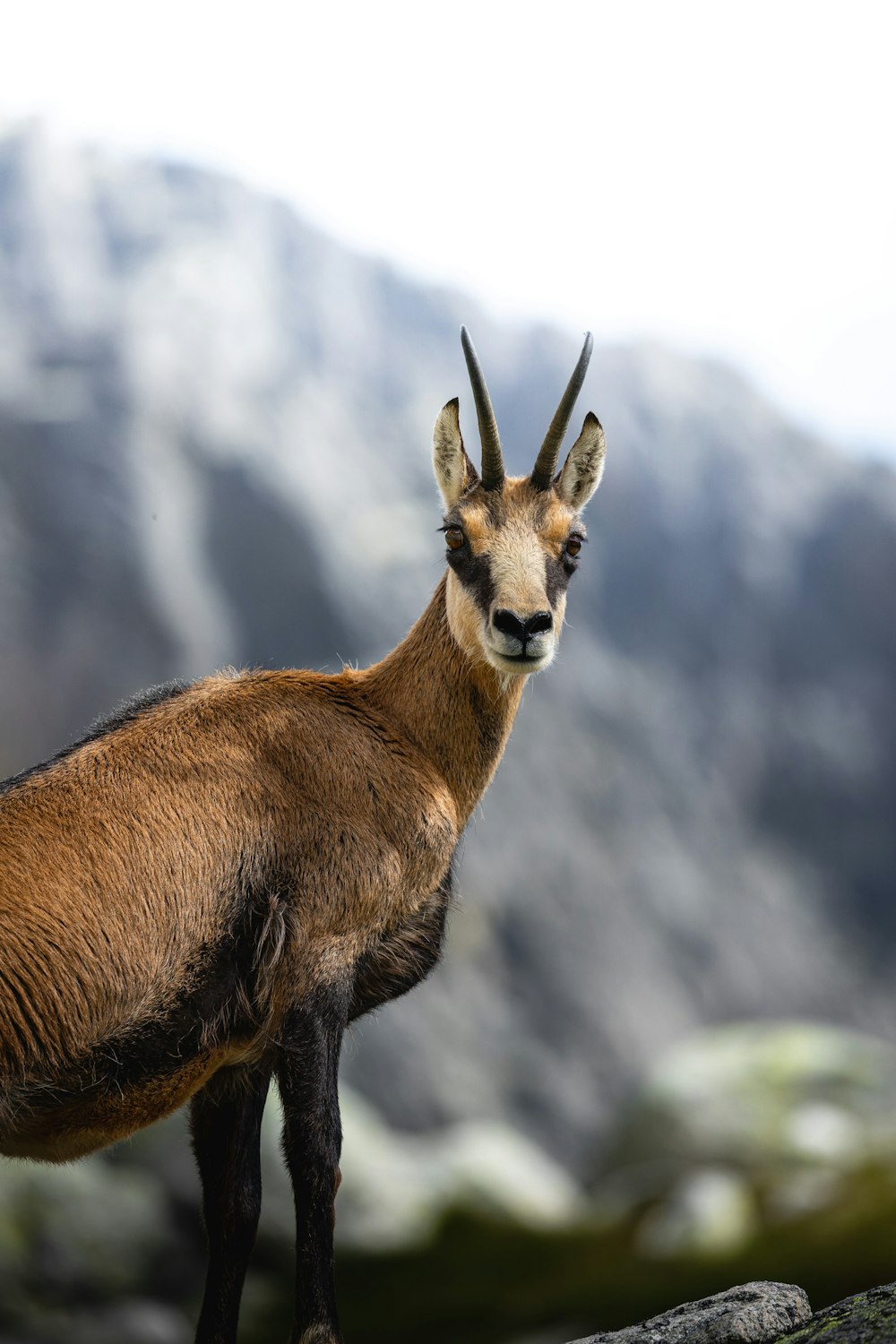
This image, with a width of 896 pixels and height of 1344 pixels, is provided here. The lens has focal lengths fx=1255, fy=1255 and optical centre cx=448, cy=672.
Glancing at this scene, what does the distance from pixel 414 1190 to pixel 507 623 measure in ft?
54.8

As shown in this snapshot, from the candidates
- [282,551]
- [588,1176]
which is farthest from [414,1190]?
[282,551]

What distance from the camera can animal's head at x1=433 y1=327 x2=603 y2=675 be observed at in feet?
23.3

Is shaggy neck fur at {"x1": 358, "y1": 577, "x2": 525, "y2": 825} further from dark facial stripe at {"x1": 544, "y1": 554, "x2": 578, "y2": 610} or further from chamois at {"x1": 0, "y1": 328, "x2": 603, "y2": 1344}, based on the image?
dark facial stripe at {"x1": 544, "y1": 554, "x2": 578, "y2": 610}

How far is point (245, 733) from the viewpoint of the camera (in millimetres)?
7039

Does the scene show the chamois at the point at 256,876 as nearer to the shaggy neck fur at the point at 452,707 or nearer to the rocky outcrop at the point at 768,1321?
the shaggy neck fur at the point at 452,707

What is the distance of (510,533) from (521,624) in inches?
32.6

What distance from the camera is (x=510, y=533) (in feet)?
24.8

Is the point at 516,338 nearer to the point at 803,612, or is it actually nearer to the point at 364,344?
the point at 364,344

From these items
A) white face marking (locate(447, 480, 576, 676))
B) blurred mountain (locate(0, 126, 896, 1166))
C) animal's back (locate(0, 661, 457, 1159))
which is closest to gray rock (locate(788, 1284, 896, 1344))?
animal's back (locate(0, 661, 457, 1159))

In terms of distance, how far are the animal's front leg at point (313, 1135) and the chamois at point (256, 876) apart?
0.04 feet

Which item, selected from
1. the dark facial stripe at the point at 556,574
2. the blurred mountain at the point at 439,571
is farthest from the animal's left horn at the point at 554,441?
the blurred mountain at the point at 439,571

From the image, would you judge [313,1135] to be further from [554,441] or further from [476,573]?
[554,441]

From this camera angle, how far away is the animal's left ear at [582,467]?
320 inches

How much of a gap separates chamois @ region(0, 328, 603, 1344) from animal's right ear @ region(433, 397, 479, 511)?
0.02 m
